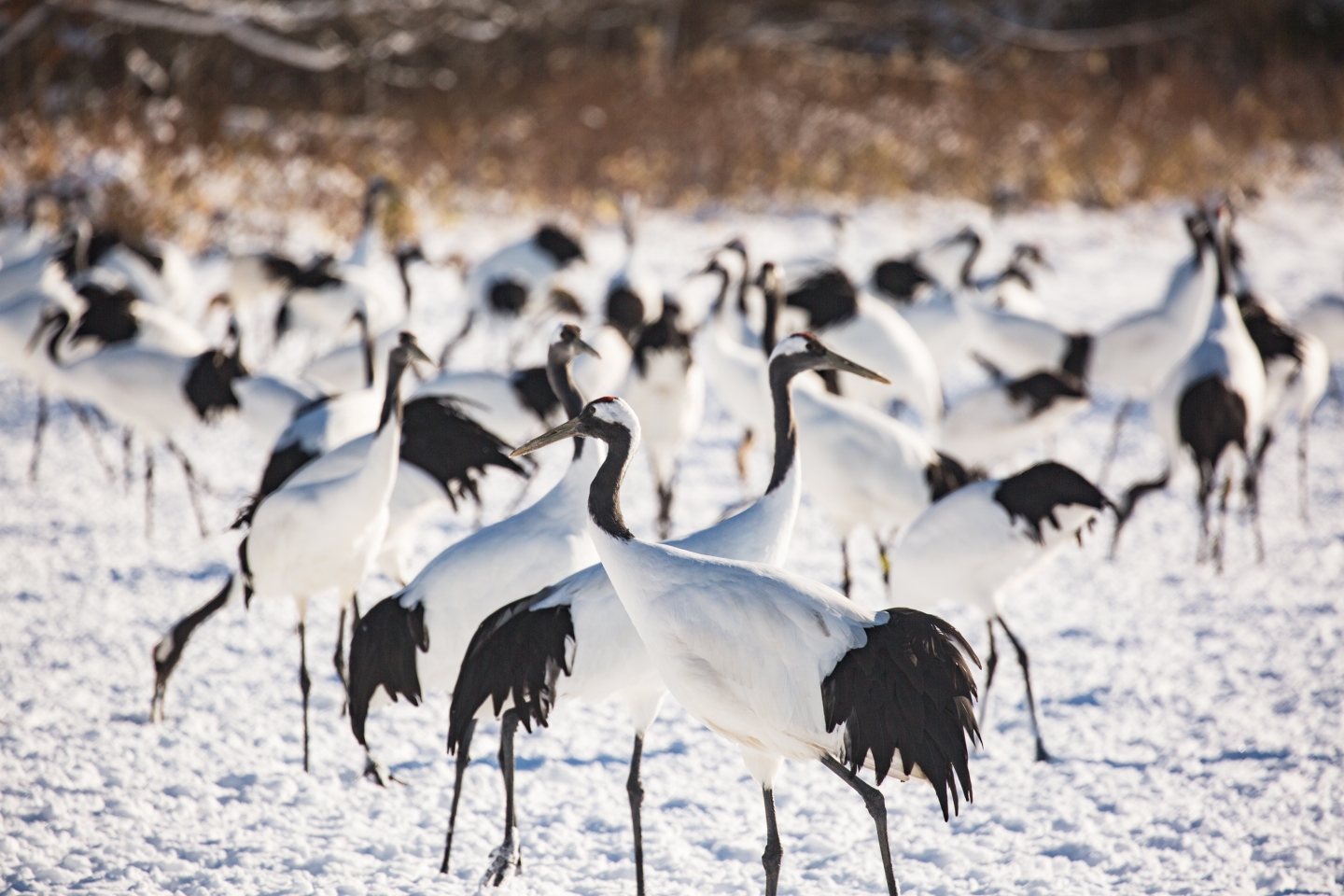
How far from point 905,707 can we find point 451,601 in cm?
134

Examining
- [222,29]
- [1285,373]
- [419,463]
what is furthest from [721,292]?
[222,29]

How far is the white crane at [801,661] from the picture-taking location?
8.75 feet

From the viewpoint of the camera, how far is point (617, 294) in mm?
7730

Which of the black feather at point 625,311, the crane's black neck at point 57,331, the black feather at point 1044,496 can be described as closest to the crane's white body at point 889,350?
the black feather at point 625,311

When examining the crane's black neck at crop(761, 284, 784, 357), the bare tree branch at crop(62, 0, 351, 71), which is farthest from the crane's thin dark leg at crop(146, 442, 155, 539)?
the bare tree branch at crop(62, 0, 351, 71)

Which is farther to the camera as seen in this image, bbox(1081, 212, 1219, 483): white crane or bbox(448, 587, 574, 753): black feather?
bbox(1081, 212, 1219, 483): white crane

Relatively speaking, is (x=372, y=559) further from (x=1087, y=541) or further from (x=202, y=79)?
(x=202, y=79)

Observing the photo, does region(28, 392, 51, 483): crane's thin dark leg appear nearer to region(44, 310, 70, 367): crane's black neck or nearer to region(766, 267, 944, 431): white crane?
region(44, 310, 70, 367): crane's black neck

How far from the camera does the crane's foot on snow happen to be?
3.11 metres

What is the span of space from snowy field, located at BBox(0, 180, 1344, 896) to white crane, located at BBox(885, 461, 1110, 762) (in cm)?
45

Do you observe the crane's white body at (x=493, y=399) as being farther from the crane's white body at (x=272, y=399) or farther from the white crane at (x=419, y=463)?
the white crane at (x=419, y=463)

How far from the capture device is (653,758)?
388cm

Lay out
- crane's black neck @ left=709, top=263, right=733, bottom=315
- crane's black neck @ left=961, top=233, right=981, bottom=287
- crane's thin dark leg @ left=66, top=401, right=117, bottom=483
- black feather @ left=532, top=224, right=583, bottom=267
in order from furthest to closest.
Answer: black feather @ left=532, top=224, right=583, bottom=267, crane's black neck @ left=961, top=233, right=981, bottom=287, crane's thin dark leg @ left=66, top=401, right=117, bottom=483, crane's black neck @ left=709, top=263, right=733, bottom=315

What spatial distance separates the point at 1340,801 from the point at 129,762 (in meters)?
3.47
